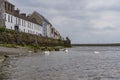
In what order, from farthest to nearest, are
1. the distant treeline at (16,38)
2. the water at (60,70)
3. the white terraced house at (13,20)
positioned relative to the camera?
the white terraced house at (13,20), the distant treeline at (16,38), the water at (60,70)

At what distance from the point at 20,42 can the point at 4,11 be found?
1072cm

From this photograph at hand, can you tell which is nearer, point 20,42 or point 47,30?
point 20,42

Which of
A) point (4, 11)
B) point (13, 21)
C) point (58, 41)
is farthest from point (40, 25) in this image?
point (4, 11)

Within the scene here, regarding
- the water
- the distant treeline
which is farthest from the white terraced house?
the water

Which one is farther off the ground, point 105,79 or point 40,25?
point 40,25

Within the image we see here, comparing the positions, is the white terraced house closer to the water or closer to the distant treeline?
the distant treeline

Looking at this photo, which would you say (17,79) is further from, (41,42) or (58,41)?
(58,41)

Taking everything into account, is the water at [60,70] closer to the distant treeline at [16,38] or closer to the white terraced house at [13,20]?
the distant treeline at [16,38]

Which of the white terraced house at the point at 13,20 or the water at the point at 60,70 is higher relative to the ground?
the white terraced house at the point at 13,20

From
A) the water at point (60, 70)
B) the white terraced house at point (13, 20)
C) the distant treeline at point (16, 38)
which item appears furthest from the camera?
the white terraced house at point (13, 20)

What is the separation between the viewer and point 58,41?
Answer: 132 m

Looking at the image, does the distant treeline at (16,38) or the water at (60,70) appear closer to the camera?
the water at (60,70)

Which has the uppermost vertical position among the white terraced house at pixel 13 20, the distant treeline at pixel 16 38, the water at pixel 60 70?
the white terraced house at pixel 13 20

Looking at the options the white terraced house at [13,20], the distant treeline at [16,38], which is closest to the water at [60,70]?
the distant treeline at [16,38]
